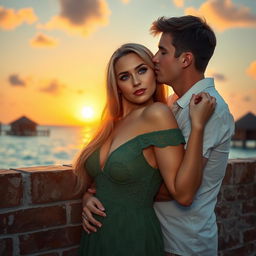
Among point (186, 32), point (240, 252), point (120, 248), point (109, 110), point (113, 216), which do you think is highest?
point (186, 32)

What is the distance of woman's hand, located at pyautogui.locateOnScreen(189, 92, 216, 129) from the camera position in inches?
79.0

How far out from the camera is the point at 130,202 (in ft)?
7.20

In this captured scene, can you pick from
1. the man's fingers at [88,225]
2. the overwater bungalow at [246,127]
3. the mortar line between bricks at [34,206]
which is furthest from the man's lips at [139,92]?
the overwater bungalow at [246,127]

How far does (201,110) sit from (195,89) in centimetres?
33

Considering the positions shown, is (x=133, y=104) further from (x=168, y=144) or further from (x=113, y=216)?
(x=113, y=216)

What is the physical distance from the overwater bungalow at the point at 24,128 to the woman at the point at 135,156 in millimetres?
73791

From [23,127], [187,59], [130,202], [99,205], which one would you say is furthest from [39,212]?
[23,127]

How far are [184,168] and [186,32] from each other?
3.17 feet

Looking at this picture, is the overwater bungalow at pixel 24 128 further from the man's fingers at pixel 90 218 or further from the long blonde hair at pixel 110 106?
the man's fingers at pixel 90 218

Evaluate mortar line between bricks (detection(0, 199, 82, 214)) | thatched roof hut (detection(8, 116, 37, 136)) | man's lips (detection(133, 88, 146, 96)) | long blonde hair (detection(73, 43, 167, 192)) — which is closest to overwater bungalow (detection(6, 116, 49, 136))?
thatched roof hut (detection(8, 116, 37, 136))

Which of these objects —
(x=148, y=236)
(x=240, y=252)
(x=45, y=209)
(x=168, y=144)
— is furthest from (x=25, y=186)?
(x=240, y=252)

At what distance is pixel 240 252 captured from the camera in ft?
12.8

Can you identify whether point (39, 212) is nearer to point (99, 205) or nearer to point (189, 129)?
point (99, 205)

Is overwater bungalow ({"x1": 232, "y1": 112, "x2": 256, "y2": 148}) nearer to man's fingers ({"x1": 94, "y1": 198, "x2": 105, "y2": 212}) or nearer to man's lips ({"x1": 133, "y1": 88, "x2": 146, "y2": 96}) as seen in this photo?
man's lips ({"x1": 133, "y1": 88, "x2": 146, "y2": 96})
